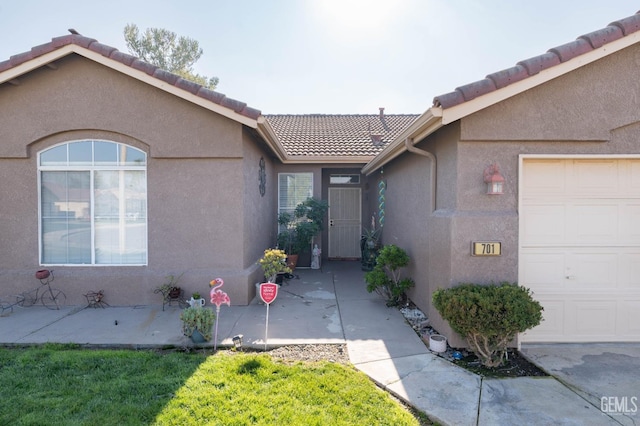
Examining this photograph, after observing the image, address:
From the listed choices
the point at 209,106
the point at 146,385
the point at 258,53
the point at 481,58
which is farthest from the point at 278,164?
the point at 146,385

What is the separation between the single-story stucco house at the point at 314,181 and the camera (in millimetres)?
4930

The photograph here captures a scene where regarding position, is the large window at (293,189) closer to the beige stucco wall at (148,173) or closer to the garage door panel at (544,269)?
the beige stucco wall at (148,173)

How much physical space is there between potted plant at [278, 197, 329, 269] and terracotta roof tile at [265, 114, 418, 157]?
161 cm

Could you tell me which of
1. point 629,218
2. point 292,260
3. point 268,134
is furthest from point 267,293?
point 629,218

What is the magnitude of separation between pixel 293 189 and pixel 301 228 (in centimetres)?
176

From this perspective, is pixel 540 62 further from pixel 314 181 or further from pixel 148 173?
pixel 314 181

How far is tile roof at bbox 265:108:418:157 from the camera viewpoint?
11133mm

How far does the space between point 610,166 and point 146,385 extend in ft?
22.5

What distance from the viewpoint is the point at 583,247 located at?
17.1ft

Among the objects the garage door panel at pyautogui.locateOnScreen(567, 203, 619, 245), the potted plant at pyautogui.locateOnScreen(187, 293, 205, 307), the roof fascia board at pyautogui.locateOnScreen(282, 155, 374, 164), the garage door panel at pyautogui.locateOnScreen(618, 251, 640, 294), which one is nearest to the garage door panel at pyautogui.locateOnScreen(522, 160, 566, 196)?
the garage door panel at pyautogui.locateOnScreen(567, 203, 619, 245)

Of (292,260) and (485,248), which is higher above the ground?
(485,248)

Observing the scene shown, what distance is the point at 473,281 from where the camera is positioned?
499cm

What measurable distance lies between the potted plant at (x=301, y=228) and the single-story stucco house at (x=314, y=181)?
1.74ft

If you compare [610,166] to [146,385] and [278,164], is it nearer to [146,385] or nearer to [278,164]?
[146,385]
